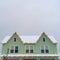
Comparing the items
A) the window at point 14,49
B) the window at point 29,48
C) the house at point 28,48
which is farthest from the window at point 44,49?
the window at point 14,49

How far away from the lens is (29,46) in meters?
39.9

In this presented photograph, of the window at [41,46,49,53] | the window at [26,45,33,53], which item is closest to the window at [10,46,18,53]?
the window at [26,45,33,53]

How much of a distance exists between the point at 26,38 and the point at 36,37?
2.45 meters

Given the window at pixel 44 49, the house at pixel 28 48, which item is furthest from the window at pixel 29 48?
the window at pixel 44 49

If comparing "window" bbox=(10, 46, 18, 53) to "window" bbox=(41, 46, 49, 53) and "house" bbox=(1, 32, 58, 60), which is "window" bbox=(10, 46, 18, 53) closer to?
"house" bbox=(1, 32, 58, 60)

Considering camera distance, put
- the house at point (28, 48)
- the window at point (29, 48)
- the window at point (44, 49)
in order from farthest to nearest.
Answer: the window at point (29, 48) → the window at point (44, 49) → the house at point (28, 48)

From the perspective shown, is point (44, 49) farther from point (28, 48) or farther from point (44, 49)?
point (28, 48)

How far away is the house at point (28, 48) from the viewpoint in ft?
125

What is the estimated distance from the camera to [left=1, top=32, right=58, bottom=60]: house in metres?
38.1

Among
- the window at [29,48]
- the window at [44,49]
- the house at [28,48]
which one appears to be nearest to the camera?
the house at [28,48]

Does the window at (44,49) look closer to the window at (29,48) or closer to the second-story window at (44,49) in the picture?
the second-story window at (44,49)

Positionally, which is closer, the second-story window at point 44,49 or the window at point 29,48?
the second-story window at point 44,49

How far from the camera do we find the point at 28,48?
3972 centimetres

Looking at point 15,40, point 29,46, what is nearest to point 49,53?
point 29,46
